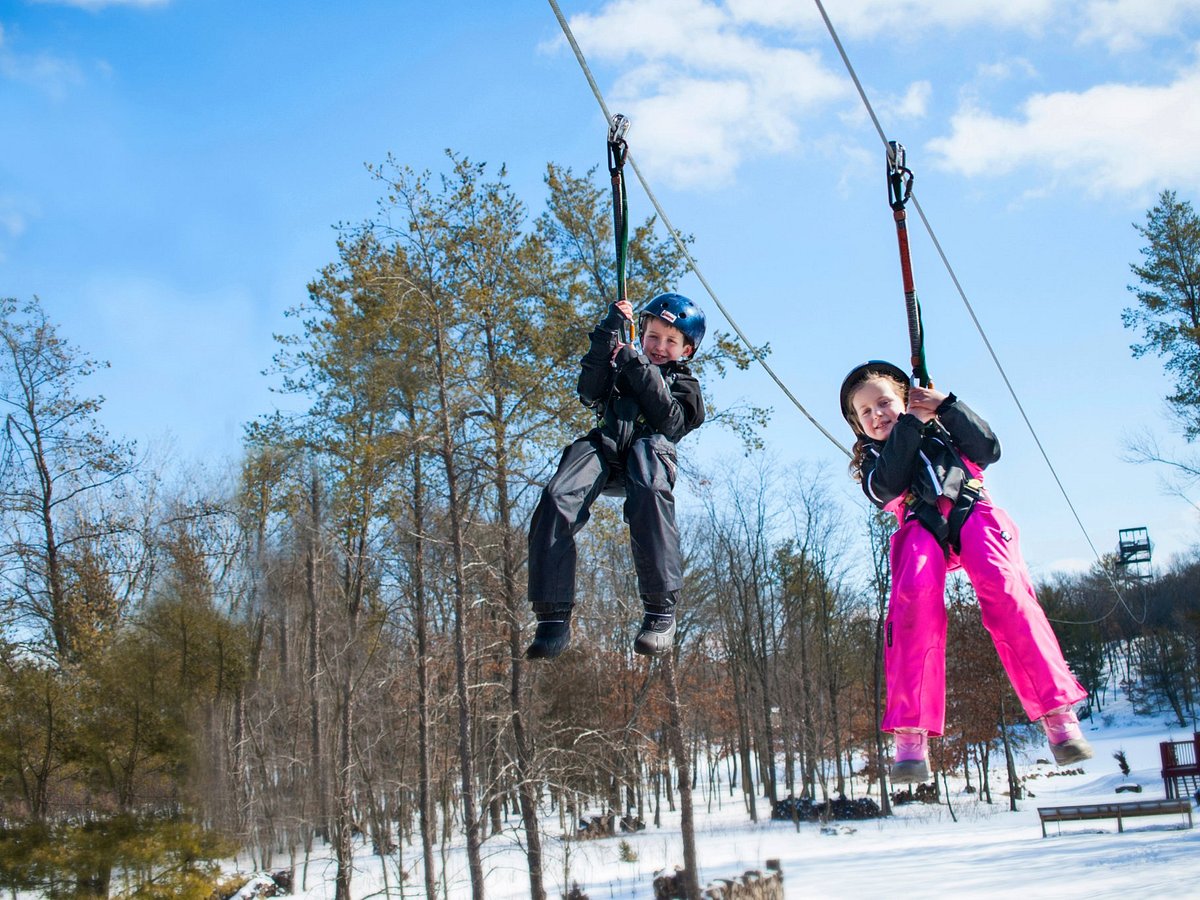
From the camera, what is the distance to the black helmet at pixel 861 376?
461 cm

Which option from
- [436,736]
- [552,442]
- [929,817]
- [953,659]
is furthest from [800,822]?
[552,442]

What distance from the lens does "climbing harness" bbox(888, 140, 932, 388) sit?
426 cm

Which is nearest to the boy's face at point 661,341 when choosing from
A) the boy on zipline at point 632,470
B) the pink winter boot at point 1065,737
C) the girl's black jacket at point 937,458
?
the boy on zipline at point 632,470

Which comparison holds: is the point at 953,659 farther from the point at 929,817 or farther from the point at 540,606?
the point at 540,606

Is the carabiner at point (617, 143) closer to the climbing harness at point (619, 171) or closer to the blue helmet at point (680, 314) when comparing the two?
the climbing harness at point (619, 171)

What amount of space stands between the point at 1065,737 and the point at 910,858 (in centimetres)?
2028

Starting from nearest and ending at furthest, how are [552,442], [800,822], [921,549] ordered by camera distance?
[921,549]
[552,442]
[800,822]

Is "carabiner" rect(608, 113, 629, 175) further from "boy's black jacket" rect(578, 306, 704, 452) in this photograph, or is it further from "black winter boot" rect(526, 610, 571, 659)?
"black winter boot" rect(526, 610, 571, 659)

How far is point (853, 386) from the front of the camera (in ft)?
15.2

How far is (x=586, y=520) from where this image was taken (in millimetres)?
4707

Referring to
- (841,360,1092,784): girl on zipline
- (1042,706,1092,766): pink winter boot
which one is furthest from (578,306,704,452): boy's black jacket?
(1042,706,1092,766): pink winter boot

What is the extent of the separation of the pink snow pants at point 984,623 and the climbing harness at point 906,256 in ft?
2.17

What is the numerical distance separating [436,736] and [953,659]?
1573 cm

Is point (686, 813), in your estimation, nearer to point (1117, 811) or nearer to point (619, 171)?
point (1117, 811)
